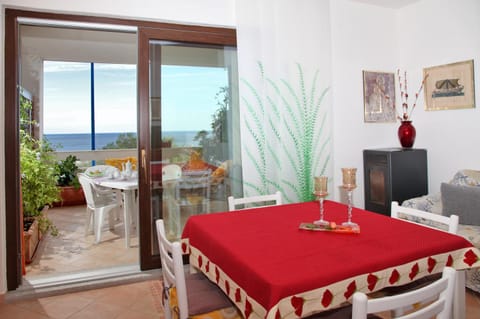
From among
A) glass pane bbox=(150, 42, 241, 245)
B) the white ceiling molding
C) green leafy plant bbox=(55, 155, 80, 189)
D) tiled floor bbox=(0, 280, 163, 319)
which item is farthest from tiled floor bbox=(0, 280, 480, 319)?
green leafy plant bbox=(55, 155, 80, 189)

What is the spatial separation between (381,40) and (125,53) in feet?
12.3

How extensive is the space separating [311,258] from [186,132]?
7.24 ft

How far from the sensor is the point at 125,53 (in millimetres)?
5621

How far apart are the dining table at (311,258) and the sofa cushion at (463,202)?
1368 millimetres

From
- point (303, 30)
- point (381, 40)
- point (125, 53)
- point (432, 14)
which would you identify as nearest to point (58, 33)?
point (125, 53)

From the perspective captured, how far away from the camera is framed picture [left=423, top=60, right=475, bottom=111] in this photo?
3436 millimetres

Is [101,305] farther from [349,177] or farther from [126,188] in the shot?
[349,177]

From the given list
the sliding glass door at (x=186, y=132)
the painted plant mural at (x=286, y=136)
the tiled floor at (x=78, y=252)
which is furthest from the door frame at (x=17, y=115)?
the painted plant mural at (x=286, y=136)

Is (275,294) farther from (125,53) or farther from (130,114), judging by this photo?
(130,114)

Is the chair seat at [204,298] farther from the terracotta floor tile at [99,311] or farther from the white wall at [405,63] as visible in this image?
the white wall at [405,63]

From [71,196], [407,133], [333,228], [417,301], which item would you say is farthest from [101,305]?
[71,196]

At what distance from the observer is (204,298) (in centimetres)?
165

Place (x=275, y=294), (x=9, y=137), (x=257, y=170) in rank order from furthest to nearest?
(x=257, y=170) → (x=9, y=137) → (x=275, y=294)

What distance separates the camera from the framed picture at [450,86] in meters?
3.44
